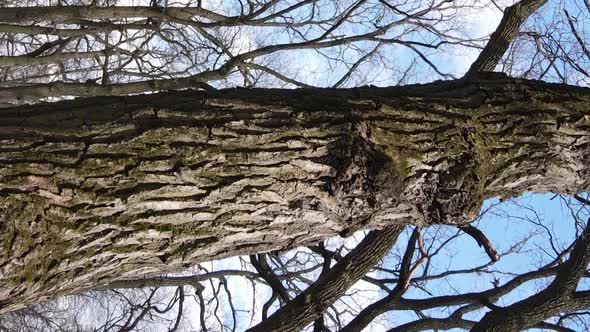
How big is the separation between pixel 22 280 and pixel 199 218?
2.20 feet

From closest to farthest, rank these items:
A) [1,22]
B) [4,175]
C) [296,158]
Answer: [4,175]
[296,158]
[1,22]

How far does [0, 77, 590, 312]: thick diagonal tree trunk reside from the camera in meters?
2.10

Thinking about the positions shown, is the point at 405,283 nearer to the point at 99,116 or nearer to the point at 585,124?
the point at 585,124

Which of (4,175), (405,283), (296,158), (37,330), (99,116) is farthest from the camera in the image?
(37,330)

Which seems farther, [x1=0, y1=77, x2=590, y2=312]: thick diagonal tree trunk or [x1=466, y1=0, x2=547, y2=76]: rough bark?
[x1=466, y1=0, x2=547, y2=76]: rough bark

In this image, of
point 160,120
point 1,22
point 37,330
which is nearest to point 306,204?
point 160,120

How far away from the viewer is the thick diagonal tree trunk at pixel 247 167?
2.10m

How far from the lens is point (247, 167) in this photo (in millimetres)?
2408

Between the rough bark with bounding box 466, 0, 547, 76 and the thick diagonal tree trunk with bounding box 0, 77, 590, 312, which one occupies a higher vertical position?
the rough bark with bounding box 466, 0, 547, 76

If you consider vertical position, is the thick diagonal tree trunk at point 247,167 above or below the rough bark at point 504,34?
below

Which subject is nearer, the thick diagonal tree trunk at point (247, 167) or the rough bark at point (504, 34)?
the thick diagonal tree trunk at point (247, 167)

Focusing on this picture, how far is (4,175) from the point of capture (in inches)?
79.0

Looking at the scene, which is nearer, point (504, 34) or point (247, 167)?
point (247, 167)

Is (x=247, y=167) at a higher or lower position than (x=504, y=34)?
lower
